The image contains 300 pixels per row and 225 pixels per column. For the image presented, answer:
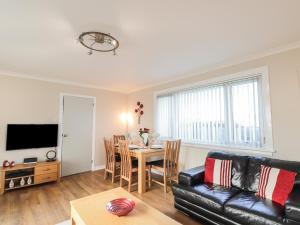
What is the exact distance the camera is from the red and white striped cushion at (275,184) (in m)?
1.90

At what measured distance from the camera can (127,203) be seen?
5.85 ft

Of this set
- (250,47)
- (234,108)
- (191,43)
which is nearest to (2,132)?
(191,43)

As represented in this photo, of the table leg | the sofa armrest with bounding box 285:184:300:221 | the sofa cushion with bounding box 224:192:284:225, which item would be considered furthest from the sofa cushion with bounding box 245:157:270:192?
the table leg

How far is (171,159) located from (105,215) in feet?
6.53

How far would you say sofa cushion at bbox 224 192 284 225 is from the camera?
163 centimetres

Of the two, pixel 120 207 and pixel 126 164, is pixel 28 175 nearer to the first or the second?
pixel 126 164

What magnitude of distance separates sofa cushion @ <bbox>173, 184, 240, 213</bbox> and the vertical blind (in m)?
1.04

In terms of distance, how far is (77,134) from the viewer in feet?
14.9

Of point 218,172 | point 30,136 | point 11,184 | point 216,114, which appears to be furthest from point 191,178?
point 30,136

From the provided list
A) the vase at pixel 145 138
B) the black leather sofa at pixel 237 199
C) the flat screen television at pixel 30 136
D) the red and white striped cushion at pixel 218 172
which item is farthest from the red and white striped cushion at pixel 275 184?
the flat screen television at pixel 30 136

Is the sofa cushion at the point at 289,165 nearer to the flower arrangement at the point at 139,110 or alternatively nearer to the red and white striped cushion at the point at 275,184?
the red and white striped cushion at the point at 275,184

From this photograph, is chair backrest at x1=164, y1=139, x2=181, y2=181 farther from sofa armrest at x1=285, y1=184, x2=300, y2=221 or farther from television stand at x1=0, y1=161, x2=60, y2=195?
television stand at x1=0, y1=161, x2=60, y2=195

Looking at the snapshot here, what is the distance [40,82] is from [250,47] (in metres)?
4.43

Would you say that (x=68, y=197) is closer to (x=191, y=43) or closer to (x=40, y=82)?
(x=40, y=82)
